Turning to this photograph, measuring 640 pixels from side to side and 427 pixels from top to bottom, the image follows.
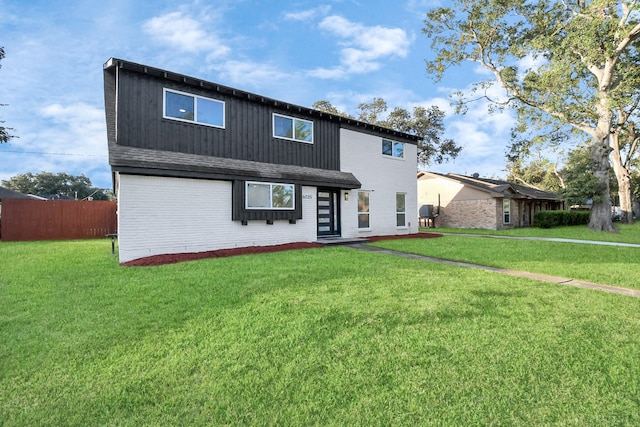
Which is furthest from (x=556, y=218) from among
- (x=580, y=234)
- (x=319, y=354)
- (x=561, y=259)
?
(x=319, y=354)

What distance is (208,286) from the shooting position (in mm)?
5320

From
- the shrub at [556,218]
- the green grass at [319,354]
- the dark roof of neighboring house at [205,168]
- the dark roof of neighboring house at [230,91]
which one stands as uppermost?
the dark roof of neighboring house at [230,91]

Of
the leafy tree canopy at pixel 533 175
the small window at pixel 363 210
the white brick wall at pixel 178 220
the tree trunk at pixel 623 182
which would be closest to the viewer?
the white brick wall at pixel 178 220

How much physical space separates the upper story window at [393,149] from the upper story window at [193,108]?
7754 mm

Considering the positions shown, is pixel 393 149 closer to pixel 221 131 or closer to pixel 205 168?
pixel 221 131

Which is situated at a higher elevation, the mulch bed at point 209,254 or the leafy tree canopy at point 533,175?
the leafy tree canopy at point 533,175

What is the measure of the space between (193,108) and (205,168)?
6.51 ft

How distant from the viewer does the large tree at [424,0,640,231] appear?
1546 centimetres

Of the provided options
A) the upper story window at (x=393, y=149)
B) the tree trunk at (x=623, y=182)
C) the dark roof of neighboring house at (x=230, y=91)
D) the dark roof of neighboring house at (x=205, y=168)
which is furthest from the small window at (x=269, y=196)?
the tree trunk at (x=623, y=182)

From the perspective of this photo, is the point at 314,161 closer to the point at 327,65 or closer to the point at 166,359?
the point at 327,65

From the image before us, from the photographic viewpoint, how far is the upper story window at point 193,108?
9250 mm

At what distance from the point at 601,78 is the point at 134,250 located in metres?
23.7

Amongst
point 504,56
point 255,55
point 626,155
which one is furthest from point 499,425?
point 626,155

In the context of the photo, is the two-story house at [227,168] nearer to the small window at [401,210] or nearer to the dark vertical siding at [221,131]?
the dark vertical siding at [221,131]
